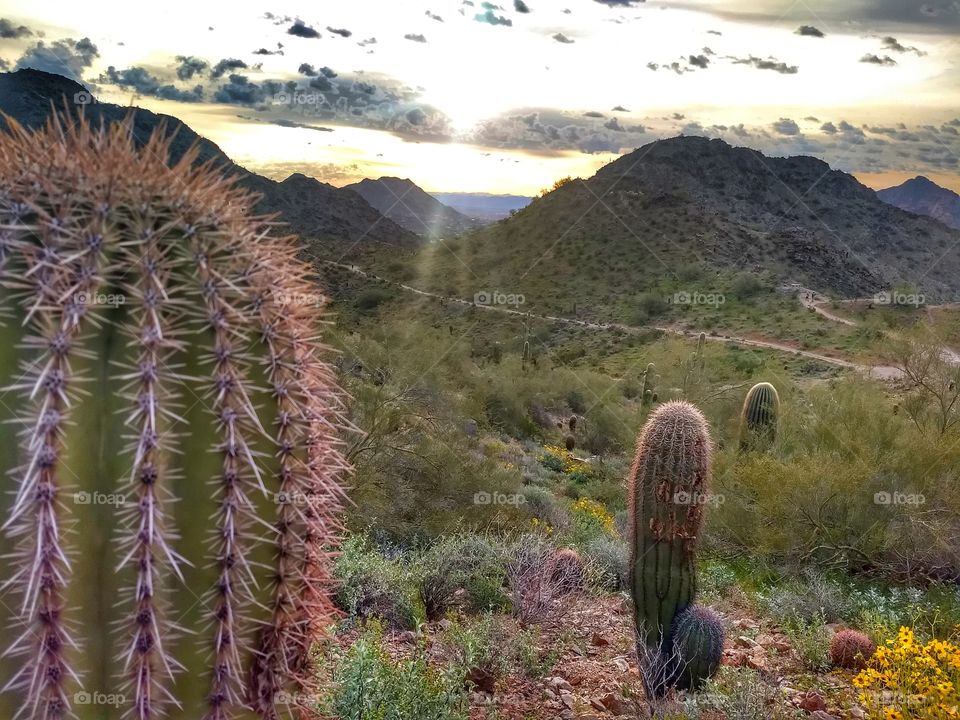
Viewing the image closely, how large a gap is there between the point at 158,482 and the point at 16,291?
69 cm

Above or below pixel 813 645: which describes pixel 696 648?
above

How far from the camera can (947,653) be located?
4.36 metres

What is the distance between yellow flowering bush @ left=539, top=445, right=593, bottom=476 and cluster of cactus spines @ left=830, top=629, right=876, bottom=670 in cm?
942

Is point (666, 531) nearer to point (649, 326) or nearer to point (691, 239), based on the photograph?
point (649, 326)

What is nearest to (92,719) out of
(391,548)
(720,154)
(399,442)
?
(391,548)

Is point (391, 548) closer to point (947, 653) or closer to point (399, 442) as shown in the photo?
point (399, 442)

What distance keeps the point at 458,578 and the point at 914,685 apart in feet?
10.7

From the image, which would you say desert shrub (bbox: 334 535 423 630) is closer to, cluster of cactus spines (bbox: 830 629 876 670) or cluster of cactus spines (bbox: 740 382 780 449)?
cluster of cactus spines (bbox: 830 629 876 670)

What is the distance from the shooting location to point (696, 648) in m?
5.08

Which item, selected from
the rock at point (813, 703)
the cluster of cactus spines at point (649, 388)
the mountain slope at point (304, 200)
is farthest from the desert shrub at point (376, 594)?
the mountain slope at point (304, 200)

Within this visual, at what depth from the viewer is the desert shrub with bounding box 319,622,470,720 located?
3939 mm

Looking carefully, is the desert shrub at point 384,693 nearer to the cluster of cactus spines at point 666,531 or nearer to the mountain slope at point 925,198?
the cluster of cactus spines at point 666,531

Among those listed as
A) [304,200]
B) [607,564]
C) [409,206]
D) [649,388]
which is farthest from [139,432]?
[409,206]

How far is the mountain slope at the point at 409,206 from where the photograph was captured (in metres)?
66.8
